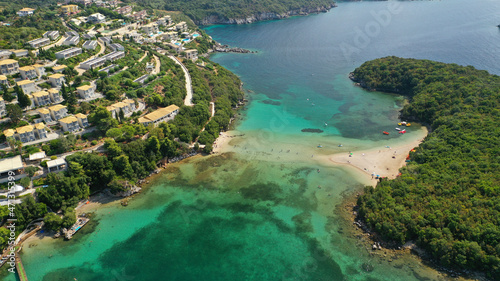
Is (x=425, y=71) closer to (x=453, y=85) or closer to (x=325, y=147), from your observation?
(x=453, y=85)

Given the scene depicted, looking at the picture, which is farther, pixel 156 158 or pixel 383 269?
pixel 156 158

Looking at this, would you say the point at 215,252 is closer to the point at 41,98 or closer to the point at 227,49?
the point at 41,98

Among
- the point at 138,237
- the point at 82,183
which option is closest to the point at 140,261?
the point at 138,237

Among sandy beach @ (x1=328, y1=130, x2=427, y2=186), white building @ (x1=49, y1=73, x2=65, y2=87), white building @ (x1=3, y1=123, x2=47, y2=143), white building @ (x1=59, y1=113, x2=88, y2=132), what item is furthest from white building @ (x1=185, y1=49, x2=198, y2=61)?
sandy beach @ (x1=328, y1=130, x2=427, y2=186)

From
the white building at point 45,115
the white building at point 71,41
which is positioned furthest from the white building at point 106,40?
the white building at point 45,115

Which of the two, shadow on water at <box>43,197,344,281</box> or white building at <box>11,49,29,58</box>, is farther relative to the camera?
white building at <box>11,49,29,58</box>

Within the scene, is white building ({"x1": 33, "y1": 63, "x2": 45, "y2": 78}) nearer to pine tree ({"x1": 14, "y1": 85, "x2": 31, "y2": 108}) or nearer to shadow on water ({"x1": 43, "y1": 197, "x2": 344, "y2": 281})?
pine tree ({"x1": 14, "y1": 85, "x2": 31, "y2": 108})

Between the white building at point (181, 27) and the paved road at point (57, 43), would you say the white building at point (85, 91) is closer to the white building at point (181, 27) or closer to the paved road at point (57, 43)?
the paved road at point (57, 43)
